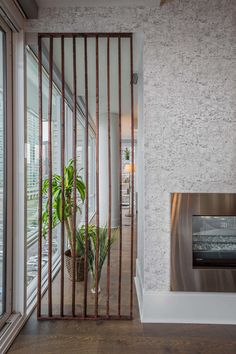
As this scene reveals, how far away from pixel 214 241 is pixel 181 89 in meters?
1.31

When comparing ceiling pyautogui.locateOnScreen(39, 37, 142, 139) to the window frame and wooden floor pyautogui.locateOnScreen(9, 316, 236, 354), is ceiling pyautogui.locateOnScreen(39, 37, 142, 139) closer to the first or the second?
the window frame

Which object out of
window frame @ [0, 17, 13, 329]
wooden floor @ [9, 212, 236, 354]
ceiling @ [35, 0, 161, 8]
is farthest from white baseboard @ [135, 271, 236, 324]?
ceiling @ [35, 0, 161, 8]

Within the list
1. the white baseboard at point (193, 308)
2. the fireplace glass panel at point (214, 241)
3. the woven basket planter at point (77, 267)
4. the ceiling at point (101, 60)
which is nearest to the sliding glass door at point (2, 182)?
the ceiling at point (101, 60)

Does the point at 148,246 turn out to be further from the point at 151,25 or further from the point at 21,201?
the point at 151,25

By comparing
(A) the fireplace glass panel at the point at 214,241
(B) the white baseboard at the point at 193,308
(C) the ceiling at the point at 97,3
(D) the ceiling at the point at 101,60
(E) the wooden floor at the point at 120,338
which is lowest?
(E) the wooden floor at the point at 120,338

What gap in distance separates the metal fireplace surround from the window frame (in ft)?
4.38

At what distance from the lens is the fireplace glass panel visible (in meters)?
2.14

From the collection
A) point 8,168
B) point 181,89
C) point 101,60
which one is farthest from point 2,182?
point 101,60

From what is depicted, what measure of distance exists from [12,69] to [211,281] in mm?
2397

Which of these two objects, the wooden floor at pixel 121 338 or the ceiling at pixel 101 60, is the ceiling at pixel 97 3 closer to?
the ceiling at pixel 101 60

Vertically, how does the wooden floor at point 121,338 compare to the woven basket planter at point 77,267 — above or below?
below

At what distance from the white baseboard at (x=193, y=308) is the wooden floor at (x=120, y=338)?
5 cm

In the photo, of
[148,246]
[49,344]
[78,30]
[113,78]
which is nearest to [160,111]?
[78,30]

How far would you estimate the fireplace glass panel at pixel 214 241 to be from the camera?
7.04 feet
